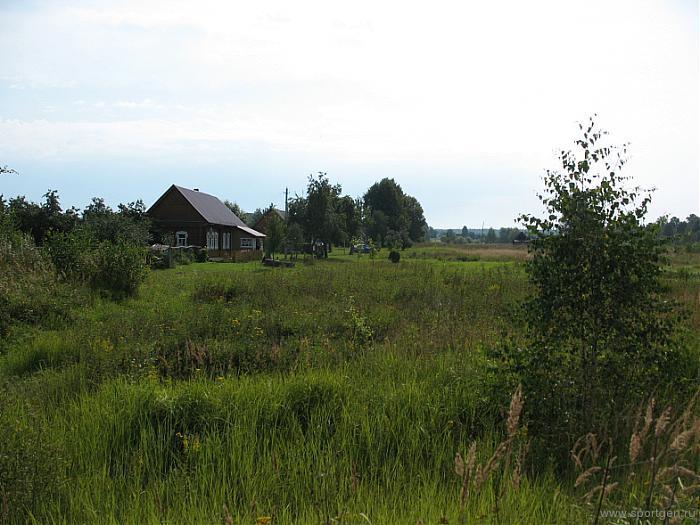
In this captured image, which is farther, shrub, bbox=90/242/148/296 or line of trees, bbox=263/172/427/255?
line of trees, bbox=263/172/427/255

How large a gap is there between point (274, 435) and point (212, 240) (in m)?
42.3

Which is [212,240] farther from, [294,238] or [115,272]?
[115,272]

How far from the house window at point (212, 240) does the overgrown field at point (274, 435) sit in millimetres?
35984

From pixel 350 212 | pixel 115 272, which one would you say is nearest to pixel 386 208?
pixel 350 212

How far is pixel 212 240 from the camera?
150 ft

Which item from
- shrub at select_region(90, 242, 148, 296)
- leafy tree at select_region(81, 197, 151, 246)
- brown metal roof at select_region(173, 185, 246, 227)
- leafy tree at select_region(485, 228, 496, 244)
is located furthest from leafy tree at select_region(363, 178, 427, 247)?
leafy tree at select_region(485, 228, 496, 244)

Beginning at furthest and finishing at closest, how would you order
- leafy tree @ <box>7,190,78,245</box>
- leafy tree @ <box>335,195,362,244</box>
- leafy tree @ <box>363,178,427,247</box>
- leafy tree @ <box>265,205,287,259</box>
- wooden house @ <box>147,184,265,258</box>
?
leafy tree @ <box>363,178,427,247</box>, leafy tree @ <box>335,195,362,244</box>, wooden house @ <box>147,184,265,258</box>, leafy tree @ <box>265,205,287,259</box>, leafy tree @ <box>7,190,78,245</box>

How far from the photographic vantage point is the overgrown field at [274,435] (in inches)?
139

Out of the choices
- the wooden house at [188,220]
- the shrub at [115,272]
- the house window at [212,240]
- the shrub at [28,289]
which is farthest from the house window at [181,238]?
the shrub at [115,272]

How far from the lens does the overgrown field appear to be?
354 cm

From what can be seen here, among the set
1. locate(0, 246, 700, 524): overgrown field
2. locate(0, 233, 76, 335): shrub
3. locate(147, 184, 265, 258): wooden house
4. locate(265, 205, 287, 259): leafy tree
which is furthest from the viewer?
locate(147, 184, 265, 258): wooden house

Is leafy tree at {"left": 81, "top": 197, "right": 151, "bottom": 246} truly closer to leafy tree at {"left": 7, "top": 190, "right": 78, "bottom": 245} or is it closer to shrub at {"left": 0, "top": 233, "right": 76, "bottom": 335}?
leafy tree at {"left": 7, "top": 190, "right": 78, "bottom": 245}

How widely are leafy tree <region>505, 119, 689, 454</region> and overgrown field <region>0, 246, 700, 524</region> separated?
0.93 ft

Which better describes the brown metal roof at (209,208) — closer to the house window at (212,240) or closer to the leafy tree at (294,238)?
the house window at (212,240)
